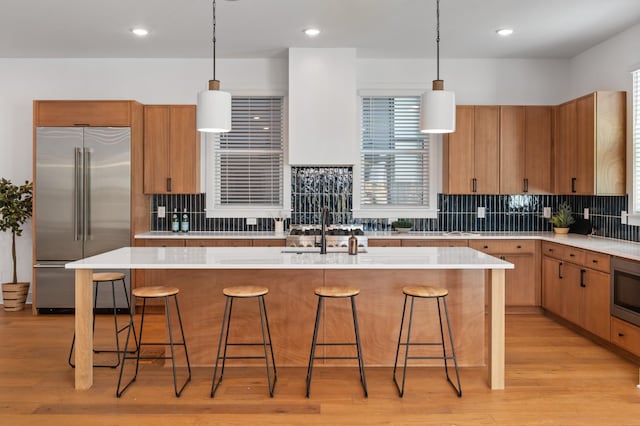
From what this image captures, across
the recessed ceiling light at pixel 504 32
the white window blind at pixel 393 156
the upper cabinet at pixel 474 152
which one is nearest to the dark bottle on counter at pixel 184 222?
the white window blind at pixel 393 156

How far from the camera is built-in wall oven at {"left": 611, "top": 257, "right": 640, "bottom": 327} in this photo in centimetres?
403

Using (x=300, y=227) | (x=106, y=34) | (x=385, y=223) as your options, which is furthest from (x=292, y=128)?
(x=106, y=34)

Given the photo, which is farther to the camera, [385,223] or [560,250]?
[385,223]

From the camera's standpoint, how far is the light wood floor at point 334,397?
10.1 ft

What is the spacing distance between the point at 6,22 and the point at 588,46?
588 centimetres

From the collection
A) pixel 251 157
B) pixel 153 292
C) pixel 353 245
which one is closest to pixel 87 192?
pixel 251 157

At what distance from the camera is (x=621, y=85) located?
5.20 meters

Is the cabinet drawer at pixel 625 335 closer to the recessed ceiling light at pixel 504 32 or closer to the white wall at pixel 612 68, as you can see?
the white wall at pixel 612 68

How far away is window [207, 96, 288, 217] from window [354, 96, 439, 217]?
1018 mm

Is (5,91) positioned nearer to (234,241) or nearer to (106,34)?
(106,34)

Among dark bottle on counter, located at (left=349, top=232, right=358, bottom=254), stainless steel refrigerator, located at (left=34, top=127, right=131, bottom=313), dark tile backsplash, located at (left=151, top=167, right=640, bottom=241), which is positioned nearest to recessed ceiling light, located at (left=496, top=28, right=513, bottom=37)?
dark tile backsplash, located at (left=151, top=167, right=640, bottom=241)

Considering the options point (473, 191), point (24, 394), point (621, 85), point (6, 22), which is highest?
point (6, 22)

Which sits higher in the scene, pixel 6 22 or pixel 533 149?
pixel 6 22

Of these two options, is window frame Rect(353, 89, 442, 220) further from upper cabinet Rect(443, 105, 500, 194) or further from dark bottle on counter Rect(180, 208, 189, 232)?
dark bottle on counter Rect(180, 208, 189, 232)
